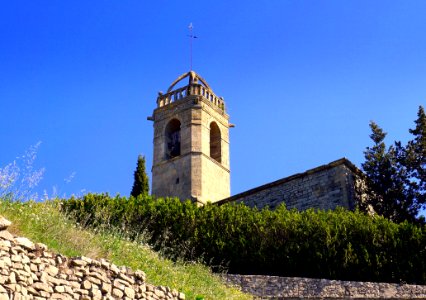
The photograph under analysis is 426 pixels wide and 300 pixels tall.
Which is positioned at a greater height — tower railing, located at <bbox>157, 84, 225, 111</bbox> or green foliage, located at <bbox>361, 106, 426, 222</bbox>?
tower railing, located at <bbox>157, 84, 225, 111</bbox>

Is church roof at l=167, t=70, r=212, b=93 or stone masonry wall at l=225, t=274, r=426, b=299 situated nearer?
stone masonry wall at l=225, t=274, r=426, b=299

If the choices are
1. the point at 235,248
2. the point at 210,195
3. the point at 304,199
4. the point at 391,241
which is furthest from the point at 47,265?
the point at 210,195

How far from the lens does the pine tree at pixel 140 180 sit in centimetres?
2867

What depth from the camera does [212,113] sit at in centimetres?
2988

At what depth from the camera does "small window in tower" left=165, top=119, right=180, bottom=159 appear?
29453 mm

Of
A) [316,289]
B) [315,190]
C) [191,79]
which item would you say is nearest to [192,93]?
[191,79]

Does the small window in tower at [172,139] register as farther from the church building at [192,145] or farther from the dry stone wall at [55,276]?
the dry stone wall at [55,276]

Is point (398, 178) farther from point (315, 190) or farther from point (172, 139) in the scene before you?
point (172, 139)

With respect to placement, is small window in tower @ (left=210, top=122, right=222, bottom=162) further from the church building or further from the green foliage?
the green foliage

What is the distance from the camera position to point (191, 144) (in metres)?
A: 28.0

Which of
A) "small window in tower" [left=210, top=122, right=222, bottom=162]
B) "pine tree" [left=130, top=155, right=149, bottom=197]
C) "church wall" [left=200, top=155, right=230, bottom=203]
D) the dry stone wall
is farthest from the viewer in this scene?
"small window in tower" [left=210, top=122, right=222, bottom=162]

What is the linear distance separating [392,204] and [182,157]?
11049 mm

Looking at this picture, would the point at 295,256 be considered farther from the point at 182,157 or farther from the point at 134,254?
the point at 182,157

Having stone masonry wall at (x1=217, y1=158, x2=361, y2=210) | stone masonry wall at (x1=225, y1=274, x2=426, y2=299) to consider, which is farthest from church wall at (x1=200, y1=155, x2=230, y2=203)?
stone masonry wall at (x1=225, y1=274, x2=426, y2=299)
